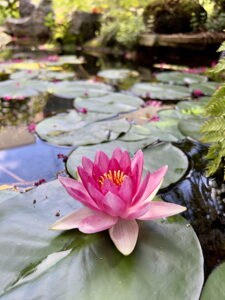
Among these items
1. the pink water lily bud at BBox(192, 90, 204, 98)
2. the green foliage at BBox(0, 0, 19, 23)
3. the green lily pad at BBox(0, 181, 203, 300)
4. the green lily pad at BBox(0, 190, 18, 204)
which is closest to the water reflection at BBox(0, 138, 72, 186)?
the green lily pad at BBox(0, 190, 18, 204)

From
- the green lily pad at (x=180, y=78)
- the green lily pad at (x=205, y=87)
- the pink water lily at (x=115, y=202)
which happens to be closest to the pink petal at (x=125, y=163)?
the pink water lily at (x=115, y=202)

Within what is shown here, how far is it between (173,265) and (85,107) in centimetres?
179

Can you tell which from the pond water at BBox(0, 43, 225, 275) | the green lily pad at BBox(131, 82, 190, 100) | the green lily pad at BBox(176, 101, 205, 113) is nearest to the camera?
the pond water at BBox(0, 43, 225, 275)

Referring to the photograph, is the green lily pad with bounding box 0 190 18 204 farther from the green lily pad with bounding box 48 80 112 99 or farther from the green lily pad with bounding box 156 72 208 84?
the green lily pad with bounding box 156 72 208 84

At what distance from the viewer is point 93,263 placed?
2.53ft

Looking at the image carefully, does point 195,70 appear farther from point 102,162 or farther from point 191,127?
point 102,162

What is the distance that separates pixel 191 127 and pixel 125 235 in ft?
4.05

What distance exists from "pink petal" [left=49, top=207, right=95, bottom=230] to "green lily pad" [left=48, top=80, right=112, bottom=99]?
1.97 m

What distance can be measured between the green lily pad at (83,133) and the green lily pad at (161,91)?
1010 millimetres

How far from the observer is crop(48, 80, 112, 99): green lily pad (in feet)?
9.21

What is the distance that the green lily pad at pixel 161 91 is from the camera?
9.14 ft

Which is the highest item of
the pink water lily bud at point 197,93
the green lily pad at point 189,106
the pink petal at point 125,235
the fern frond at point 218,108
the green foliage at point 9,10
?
the fern frond at point 218,108

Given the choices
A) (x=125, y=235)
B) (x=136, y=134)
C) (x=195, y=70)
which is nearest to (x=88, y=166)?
(x=125, y=235)

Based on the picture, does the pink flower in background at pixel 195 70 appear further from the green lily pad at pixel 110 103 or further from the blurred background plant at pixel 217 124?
the blurred background plant at pixel 217 124
